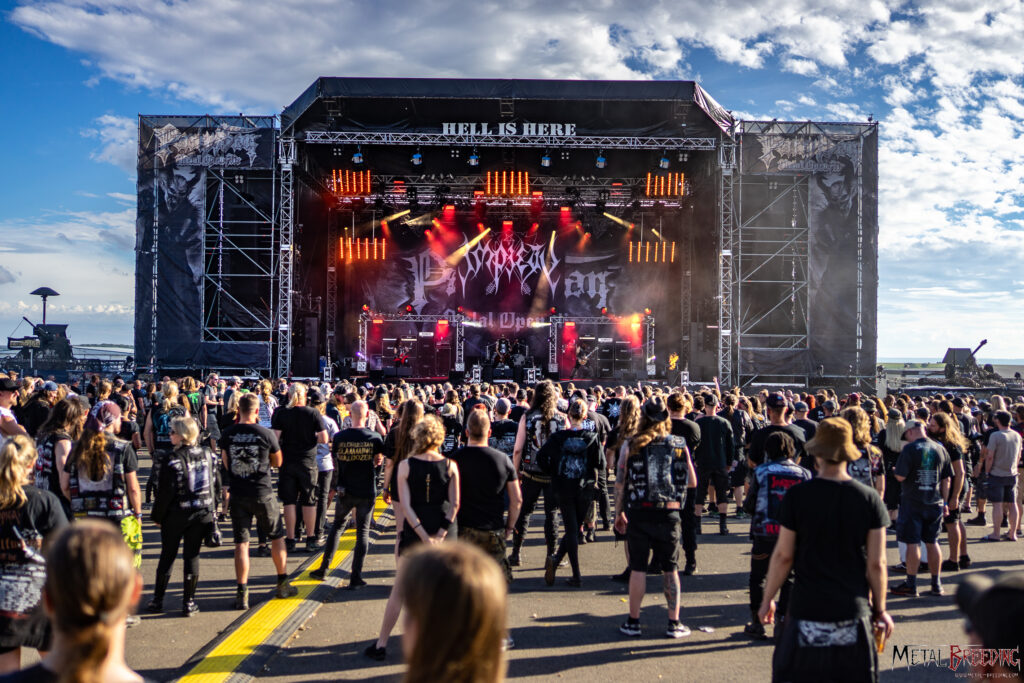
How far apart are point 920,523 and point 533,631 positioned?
12.7 ft

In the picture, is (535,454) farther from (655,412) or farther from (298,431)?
(298,431)

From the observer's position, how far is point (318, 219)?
25.4 m

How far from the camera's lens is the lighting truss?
20891mm

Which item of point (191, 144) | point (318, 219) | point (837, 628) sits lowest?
point (837, 628)

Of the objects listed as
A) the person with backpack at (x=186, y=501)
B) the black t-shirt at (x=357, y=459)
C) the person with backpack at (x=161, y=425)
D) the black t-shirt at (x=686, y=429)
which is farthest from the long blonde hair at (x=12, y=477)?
the black t-shirt at (x=686, y=429)

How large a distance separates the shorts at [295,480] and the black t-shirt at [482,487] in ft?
8.91

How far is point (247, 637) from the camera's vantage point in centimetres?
→ 495

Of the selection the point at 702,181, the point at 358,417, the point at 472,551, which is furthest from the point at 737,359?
the point at 472,551

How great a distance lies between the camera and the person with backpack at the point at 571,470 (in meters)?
6.40

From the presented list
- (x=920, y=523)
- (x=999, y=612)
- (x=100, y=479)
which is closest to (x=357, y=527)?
(x=100, y=479)

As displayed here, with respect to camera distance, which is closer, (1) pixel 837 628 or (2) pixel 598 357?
(1) pixel 837 628

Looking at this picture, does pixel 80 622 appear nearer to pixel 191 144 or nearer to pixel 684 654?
pixel 684 654

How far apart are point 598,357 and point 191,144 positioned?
17.5 meters

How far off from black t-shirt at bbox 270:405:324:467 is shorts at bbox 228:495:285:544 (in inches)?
47.2
